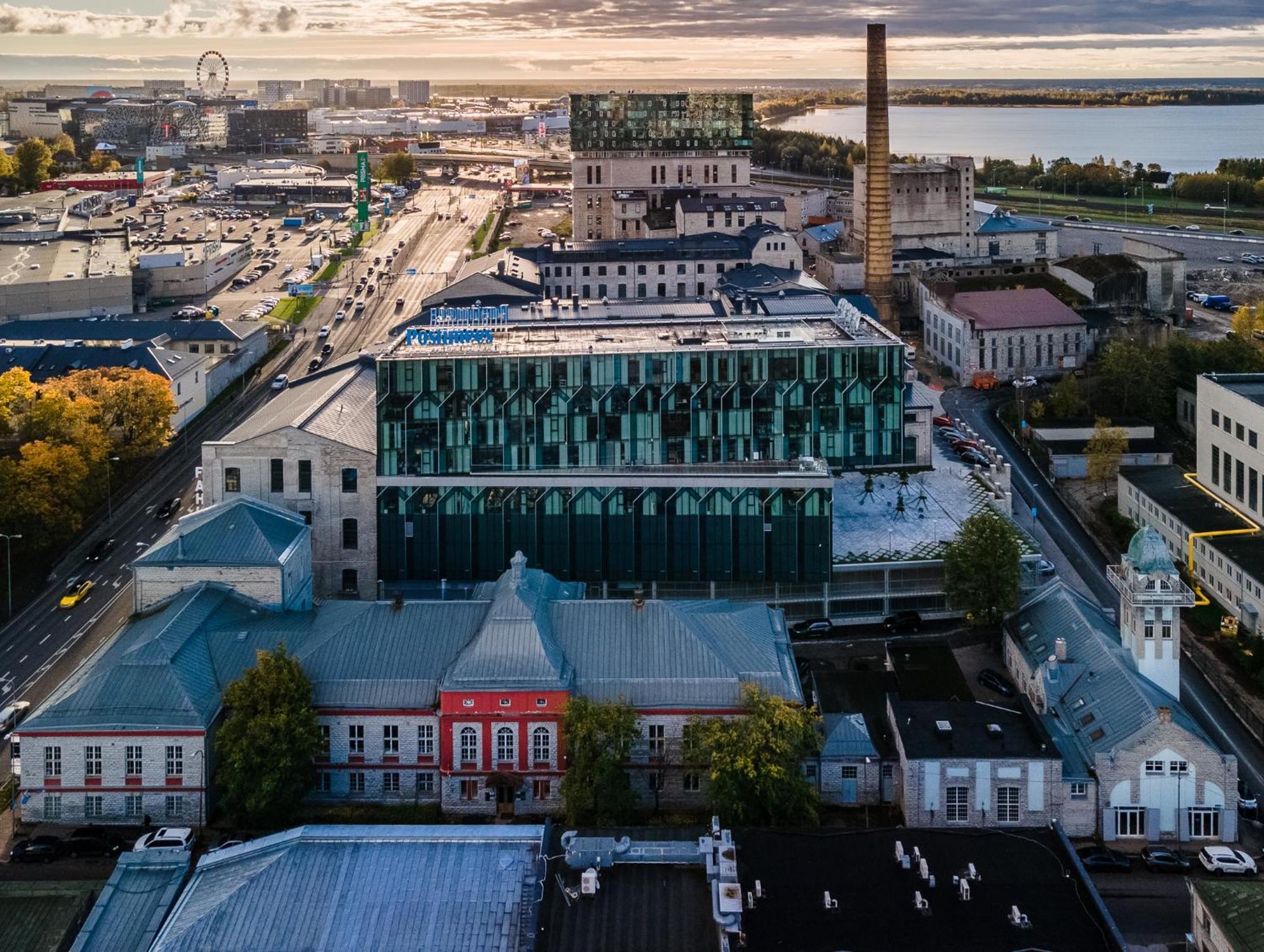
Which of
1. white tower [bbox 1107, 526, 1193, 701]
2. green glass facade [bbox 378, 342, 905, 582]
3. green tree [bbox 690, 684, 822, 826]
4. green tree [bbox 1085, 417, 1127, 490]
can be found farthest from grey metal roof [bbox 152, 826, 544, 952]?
green tree [bbox 1085, 417, 1127, 490]

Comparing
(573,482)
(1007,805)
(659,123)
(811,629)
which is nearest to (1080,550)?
(811,629)

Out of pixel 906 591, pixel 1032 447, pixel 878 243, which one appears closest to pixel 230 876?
pixel 906 591

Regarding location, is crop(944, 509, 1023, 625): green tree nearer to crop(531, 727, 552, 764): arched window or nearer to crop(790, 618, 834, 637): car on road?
crop(790, 618, 834, 637): car on road

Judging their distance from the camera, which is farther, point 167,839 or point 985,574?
point 985,574

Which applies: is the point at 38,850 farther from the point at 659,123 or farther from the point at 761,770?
the point at 659,123

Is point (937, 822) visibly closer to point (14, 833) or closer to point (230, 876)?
point (230, 876)

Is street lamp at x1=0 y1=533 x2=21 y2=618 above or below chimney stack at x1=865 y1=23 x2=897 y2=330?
below
